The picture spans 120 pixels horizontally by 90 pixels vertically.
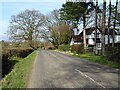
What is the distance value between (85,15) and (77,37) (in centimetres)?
4290

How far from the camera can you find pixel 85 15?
178 ft

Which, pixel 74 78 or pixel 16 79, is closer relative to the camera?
pixel 16 79

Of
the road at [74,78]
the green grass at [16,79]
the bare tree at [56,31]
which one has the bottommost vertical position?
the road at [74,78]

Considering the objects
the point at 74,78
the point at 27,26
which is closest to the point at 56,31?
the point at 27,26

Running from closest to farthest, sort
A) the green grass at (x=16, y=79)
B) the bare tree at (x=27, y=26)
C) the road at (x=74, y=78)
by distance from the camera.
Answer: the green grass at (x=16, y=79)
the road at (x=74, y=78)
the bare tree at (x=27, y=26)

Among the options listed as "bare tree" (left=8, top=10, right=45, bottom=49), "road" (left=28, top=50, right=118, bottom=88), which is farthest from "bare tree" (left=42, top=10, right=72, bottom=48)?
"road" (left=28, top=50, right=118, bottom=88)

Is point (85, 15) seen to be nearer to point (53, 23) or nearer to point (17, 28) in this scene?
point (17, 28)

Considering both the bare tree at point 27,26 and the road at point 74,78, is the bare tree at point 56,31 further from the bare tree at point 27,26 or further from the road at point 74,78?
the road at point 74,78

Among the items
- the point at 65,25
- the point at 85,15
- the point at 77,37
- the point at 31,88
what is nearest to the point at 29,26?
the point at 65,25

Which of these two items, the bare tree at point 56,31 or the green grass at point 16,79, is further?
the bare tree at point 56,31

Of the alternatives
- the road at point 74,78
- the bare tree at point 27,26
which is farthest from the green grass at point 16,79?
the bare tree at point 27,26

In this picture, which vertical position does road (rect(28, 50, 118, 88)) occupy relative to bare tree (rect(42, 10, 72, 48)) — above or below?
below

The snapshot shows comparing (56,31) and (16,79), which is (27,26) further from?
(16,79)

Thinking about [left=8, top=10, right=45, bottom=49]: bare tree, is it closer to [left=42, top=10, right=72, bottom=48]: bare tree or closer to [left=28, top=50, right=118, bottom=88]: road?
[left=42, top=10, right=72, bottom=48]: bare tree
